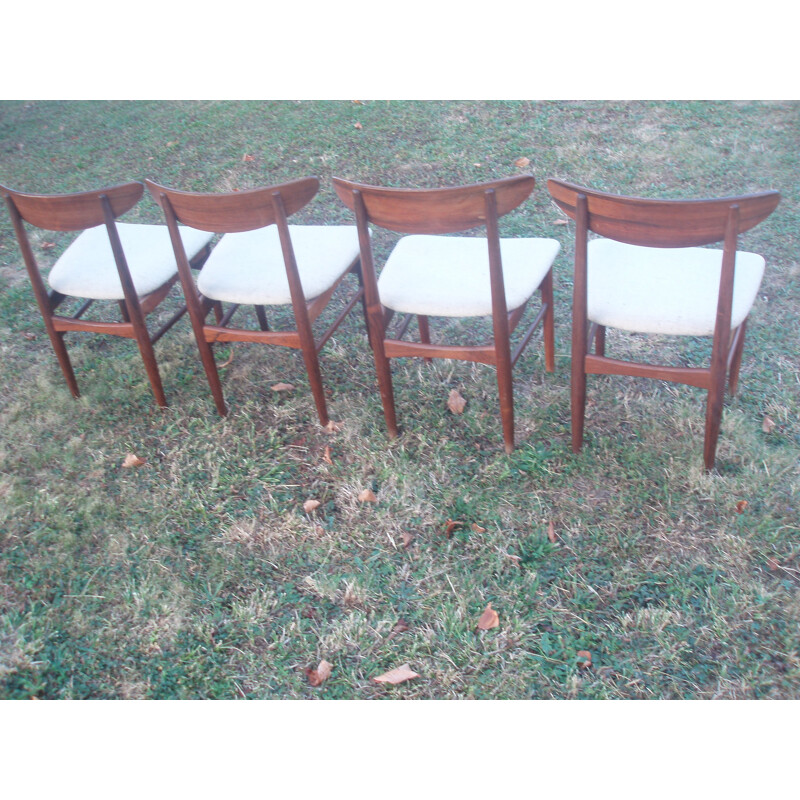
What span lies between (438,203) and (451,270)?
497 mm

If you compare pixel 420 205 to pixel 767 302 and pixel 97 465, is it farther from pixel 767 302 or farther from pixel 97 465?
pixel 767 302

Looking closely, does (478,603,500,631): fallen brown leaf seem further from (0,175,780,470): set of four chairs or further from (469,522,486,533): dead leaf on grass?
(0,175,780,470): set of four chairs

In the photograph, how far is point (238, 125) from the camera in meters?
6.02

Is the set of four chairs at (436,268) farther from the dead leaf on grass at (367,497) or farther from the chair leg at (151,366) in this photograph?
the dead leaf on grass at (367,497)

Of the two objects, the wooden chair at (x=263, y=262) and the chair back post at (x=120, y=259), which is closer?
the wooden chair at (x=263, y=262)

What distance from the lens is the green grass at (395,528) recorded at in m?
2.27

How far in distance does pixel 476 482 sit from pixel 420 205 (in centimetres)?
104

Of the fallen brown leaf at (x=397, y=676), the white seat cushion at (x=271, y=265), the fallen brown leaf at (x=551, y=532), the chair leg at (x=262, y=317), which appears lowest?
the fallen brown leaf at (x=397, y=676)

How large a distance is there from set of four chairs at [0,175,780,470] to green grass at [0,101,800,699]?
171 mm

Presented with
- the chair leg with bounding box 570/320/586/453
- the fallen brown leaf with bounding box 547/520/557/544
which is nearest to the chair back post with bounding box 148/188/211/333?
the chair leg with bounding box 570/320/586/453

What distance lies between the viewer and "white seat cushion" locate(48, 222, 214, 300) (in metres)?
3.07

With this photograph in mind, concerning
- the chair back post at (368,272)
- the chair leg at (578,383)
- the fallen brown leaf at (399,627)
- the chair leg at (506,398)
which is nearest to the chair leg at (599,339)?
the chair leg at (578,383)

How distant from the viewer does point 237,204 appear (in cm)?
258

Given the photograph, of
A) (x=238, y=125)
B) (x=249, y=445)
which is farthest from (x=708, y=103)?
(x=249, y=445)
